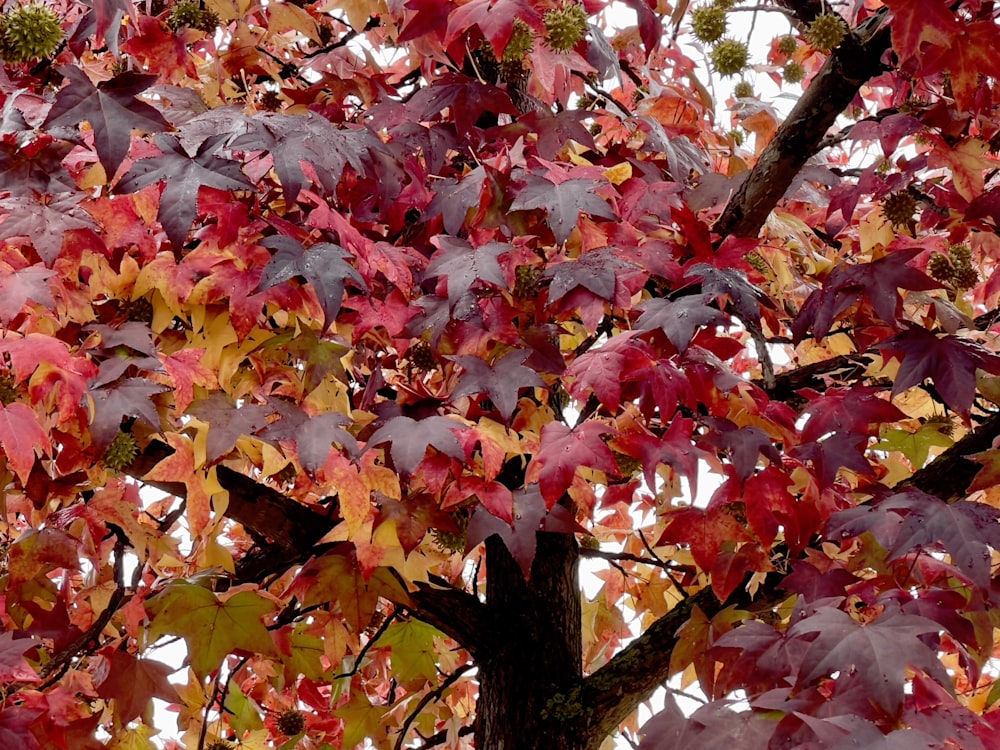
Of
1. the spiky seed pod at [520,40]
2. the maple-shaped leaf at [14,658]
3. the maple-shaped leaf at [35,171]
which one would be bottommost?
the maple-shaped leaf at [14,658]

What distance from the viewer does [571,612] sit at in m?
2.78

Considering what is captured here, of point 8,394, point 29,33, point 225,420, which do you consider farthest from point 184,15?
point 225,420

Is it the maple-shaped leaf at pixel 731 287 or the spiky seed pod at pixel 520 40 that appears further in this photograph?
the spiky seed pod at pixel 520 40

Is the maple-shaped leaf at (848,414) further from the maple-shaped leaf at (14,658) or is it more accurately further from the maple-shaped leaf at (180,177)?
the maple-shaped leaf at (14,658)

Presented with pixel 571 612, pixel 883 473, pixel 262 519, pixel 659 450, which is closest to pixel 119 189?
pixel 262 519

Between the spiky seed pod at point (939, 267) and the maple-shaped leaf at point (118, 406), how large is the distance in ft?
6.95

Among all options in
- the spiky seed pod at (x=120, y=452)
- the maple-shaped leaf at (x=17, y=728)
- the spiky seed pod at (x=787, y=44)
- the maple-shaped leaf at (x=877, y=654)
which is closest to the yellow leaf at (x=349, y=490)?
the spiky seed pod at (x=120, y=452)

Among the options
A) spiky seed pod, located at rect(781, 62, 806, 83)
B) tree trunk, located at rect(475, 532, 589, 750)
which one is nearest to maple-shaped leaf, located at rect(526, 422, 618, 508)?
tree trunk, located at rect(475, 532, 589, 750)

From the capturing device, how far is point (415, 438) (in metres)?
1.81

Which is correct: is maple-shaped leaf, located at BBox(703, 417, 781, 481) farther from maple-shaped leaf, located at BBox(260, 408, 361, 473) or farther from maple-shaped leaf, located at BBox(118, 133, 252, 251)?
maple-shaped leaf, located at BBox(118, 133, 252, 251)

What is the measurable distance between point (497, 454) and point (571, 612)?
3.40 feet

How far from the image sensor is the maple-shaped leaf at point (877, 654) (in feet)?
4.83

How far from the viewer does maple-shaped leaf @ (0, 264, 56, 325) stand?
5.82 ft

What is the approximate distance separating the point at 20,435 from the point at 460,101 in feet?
4.08
